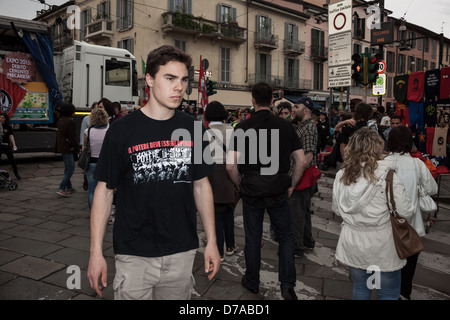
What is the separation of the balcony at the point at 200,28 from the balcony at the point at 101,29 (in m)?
3.95

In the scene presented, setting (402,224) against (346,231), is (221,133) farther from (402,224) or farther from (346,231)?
(402,224)

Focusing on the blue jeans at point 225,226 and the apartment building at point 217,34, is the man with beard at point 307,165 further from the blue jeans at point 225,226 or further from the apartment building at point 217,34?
the apartment building at point 217,34

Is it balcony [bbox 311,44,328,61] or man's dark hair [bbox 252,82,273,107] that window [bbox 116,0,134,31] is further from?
man's dark hair [bbox 252,82,273,107]

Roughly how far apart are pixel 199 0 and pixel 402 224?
24.1m

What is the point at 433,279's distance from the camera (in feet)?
12.1

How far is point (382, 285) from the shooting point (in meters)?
2.45

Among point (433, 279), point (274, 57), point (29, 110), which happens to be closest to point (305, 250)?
point (433, 279)

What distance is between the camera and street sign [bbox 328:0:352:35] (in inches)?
312

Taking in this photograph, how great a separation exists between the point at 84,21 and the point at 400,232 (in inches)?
1085

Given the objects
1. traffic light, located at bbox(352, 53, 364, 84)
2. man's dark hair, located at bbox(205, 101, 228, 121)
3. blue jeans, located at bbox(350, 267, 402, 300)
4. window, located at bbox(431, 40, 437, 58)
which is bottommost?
blue jeans, located at bbox(350, 267, 402, 300)

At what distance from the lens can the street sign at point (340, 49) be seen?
799 centimetres

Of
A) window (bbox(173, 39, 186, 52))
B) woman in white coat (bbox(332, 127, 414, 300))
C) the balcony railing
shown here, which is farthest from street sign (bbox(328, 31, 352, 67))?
the balcony railing

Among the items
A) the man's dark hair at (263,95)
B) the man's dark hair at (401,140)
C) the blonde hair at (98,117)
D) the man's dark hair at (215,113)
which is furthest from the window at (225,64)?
the man's dark hair at (401,140)

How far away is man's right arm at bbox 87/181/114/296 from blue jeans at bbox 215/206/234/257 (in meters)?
2.04
